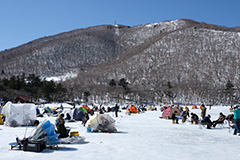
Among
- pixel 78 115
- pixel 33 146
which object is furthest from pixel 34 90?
pixel 33 146

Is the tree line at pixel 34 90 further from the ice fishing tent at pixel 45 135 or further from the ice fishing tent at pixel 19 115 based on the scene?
the ice fishing tent at pixel 45 135

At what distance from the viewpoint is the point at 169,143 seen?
10.4 meters

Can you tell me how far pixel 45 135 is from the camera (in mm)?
8633

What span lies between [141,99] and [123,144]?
67253 millimetres

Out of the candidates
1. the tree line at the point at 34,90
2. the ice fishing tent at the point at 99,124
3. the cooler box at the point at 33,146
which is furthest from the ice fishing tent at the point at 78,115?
the tree line at the point at 34,90

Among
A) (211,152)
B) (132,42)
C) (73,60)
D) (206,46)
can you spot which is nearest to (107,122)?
(211,152)

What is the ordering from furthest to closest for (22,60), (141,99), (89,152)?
(22,60) → (141,99) → (89,152)

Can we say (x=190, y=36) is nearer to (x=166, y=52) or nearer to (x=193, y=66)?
(x=166, y=52)

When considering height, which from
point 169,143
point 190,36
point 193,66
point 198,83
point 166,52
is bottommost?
point 169,143

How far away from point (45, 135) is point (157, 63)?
361ft

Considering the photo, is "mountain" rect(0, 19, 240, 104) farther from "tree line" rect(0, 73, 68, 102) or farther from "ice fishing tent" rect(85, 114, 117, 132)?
"ice fishing tent" rect(85, 114, 117, 132)

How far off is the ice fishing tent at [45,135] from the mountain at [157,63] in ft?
246

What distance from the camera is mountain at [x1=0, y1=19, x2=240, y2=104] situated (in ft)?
312

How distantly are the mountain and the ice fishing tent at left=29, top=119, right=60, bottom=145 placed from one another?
75019 mm
